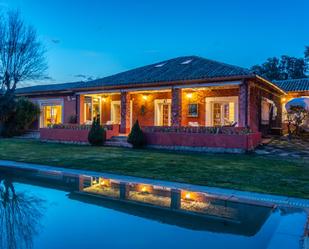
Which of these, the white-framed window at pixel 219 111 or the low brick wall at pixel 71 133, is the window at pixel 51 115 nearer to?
the low brick wall at pixel 71 133

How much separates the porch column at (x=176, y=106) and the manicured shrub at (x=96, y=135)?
4.28 m

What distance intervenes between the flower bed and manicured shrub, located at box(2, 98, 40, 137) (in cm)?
1299

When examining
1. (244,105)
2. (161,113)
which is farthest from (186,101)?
(244,105)

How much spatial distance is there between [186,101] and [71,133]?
7.94 metres

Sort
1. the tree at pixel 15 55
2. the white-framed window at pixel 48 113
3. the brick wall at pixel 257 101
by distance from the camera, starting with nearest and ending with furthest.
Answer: the brick wall at pixel 257 101 → the tree at pixel 15 55 → the white-framed window at pixel 48 113

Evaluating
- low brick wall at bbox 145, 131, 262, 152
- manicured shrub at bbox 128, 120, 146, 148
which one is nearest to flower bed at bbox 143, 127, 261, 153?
low brick wall at bbox 145, 131, 262, 152

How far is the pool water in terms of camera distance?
3.76 m

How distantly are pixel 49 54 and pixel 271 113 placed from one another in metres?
20.0

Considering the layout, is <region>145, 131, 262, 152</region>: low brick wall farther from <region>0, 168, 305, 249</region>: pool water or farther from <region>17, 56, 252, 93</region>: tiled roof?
<region>0, 168, 305, 249</region>: pool water

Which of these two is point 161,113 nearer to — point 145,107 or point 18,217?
point 145,107

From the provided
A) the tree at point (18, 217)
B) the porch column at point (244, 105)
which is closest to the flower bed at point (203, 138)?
the porch column at point (244, 105)

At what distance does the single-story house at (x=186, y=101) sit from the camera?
14523 mm

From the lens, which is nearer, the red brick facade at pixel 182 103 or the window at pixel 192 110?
the red brick facade at pixel 182 103

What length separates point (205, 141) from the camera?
13812 mm
